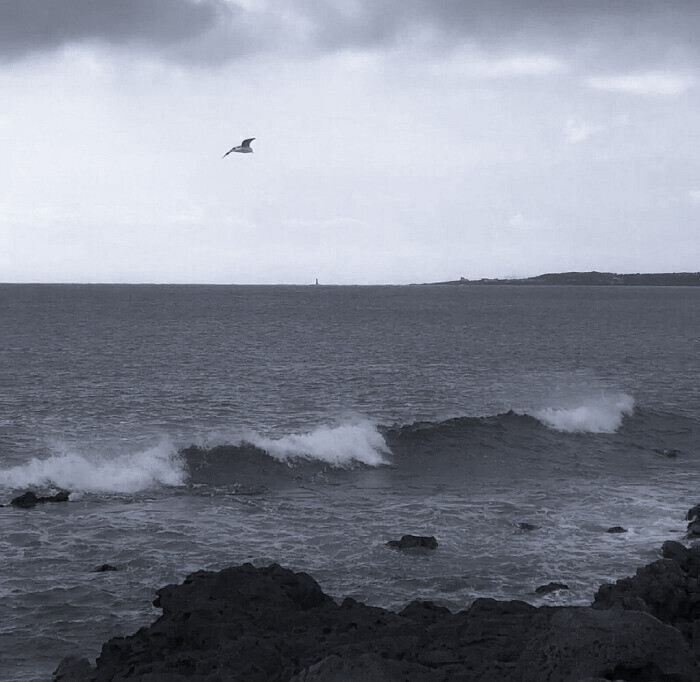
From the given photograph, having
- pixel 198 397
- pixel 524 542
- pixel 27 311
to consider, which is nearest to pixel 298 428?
pixel 198 397

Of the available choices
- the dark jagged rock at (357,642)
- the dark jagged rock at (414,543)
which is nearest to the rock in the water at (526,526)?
the dark jagged rock at (414,543)

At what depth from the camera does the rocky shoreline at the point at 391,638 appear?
1056 cm

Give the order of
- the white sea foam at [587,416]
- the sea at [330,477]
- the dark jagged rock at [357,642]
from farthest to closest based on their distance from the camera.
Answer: the white sea foam at [587,416], the sea at [330,477], the dark jagged rock at [357,642]

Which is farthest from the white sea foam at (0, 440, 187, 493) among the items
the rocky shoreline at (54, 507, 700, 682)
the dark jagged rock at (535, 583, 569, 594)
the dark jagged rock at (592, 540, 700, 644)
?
the dark jagged rock at (592, 540, 700, 644)

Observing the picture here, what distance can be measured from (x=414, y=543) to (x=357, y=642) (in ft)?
27.4

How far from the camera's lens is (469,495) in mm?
27391

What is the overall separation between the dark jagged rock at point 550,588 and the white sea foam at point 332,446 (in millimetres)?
14083

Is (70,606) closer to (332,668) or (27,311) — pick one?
(332,668)

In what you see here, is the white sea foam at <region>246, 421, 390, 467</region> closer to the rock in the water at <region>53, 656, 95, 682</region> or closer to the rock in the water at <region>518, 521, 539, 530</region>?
the rock in the water at <region>518, 521, 539, 530</region>

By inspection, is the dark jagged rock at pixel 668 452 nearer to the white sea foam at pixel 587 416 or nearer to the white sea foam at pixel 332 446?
the white sea foam at pixel 587 416


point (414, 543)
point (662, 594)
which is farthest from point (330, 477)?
point (662, 594)

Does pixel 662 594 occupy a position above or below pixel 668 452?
above

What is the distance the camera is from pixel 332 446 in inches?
1305

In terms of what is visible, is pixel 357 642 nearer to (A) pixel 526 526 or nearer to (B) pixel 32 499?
(A) pixel 526 526
